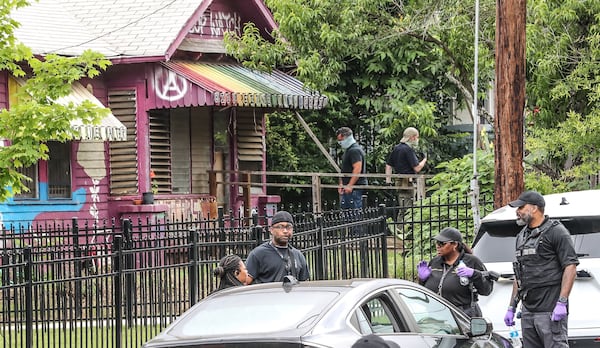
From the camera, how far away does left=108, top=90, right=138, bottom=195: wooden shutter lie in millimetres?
22484

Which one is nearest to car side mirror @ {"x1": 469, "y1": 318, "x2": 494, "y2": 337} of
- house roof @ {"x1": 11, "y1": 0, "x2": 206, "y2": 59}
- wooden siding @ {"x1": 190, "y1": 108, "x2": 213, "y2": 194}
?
house roof @ {"x1": 11, "y1": 0, "x2": 206, "y2": 59}

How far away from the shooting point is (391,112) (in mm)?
27250

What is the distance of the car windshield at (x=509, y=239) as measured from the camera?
10438mm

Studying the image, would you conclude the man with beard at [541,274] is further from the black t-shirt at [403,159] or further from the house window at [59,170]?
the house window at [59,170]

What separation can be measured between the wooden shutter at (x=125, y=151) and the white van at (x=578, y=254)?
1241 centimetres

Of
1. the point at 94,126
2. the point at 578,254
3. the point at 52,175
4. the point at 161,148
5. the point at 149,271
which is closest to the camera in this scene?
the point at 578,254

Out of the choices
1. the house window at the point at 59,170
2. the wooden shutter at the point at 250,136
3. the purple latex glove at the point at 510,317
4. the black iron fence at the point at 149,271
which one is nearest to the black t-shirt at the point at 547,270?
the purple latex glove at the point at 510,317

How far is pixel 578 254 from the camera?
34.1 feet

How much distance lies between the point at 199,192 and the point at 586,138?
31.9ft

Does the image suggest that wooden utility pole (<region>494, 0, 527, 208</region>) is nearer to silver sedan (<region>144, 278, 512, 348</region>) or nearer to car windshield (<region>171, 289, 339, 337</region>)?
silver sedan (<region>144, 278, 512, 348</region>)

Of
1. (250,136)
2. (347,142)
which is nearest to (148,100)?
(250,136)

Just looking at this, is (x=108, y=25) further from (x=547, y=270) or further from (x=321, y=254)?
(x=547, y=270)

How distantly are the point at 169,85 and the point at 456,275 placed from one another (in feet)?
42.1

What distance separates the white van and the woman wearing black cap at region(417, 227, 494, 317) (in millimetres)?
437
